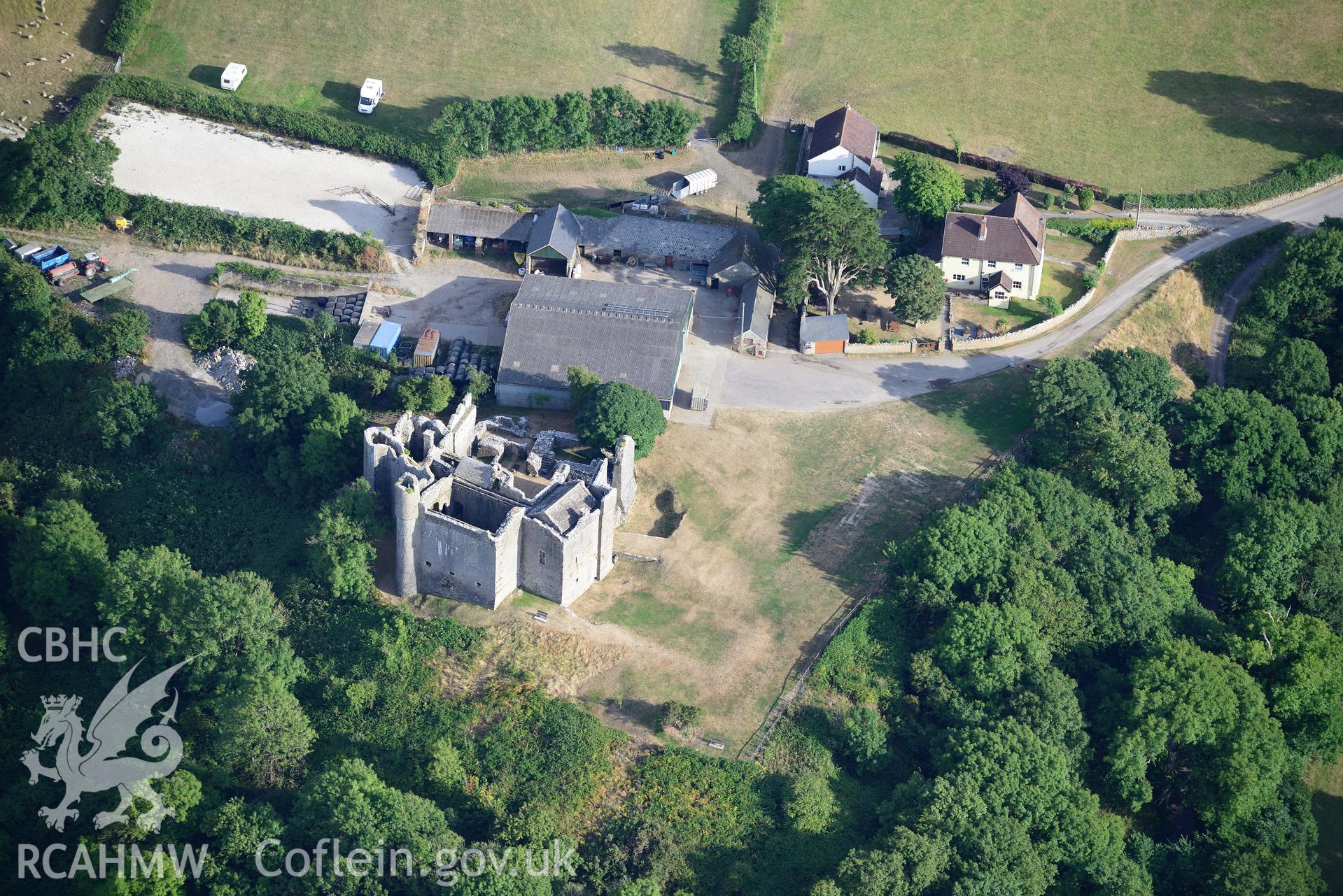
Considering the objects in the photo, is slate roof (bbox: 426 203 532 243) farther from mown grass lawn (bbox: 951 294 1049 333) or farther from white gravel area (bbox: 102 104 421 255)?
mown grass lawn (bbox: 951 294 1049 333)

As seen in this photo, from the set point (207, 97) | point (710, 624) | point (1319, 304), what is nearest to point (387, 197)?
point (207, 97)

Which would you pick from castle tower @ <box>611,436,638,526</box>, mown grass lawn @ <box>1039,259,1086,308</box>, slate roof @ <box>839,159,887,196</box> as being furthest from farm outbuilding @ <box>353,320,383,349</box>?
mown grass lawn @ <box>1039,259,1086,308</box>

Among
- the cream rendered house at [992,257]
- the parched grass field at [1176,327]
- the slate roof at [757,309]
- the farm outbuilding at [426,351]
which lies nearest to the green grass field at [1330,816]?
the parched grass field at [1176,327]

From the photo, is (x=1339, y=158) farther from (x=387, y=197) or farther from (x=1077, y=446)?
(x=387, y=197)

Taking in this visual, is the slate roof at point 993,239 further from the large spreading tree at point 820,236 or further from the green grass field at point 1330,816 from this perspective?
the green grass field at point 1330,816

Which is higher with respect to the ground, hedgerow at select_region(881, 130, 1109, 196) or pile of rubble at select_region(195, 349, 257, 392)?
hedgerow at select_region(881, 130, 1109, 196)

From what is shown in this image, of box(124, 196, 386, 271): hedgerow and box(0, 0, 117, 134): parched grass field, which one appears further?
box(0, 0, 117, 134): parched grass field
